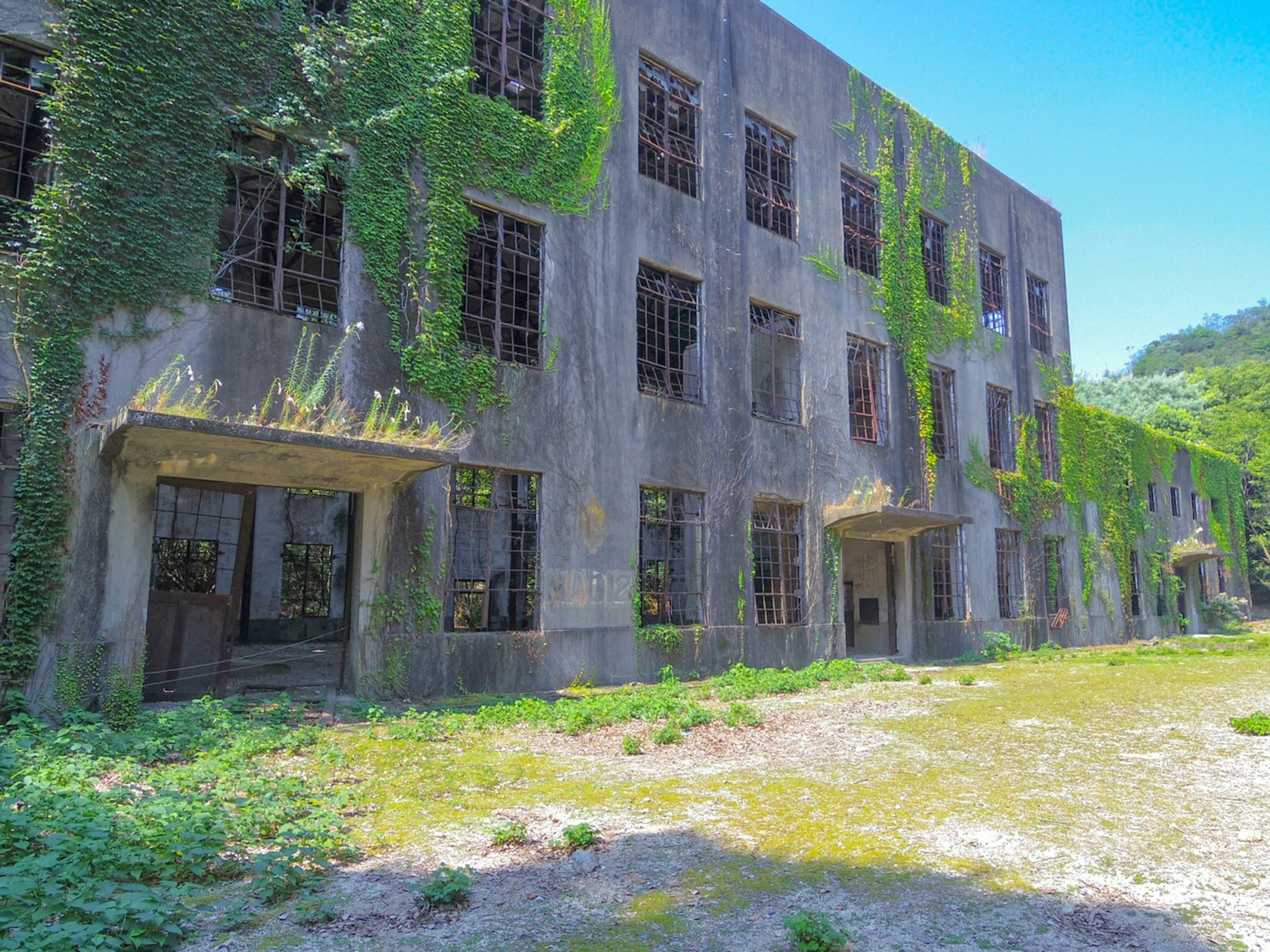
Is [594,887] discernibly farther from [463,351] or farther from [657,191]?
[657,191]

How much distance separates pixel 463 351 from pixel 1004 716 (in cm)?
748

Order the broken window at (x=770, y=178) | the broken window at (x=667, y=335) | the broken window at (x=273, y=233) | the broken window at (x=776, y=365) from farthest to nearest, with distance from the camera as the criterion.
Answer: the broken window at (x=770, y=178) → the broken window at (x=776, y=365) → the broken window at (x=667, y=335) → the broken window at (x=273, y=233)

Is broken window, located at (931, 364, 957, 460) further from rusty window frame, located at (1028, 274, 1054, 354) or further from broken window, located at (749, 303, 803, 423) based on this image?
rusty window frame, located at (1028, 274, 1054, 354)

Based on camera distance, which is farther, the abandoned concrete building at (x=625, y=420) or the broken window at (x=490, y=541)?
the broken window at (x=490, y=541)

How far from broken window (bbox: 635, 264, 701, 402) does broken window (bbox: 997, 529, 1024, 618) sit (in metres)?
9.72

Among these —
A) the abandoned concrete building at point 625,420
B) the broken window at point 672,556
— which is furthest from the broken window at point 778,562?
the broken window at point 672,556

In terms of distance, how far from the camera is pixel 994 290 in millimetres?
20688

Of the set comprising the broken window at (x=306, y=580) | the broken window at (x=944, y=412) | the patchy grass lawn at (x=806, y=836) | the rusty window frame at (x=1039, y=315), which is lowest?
the patchy grass lawn at (x=806, y=836)

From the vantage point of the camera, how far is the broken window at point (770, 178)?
14.9m

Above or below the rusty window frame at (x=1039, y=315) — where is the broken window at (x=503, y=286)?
below

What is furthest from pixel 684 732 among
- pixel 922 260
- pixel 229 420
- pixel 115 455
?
pixel 922 260

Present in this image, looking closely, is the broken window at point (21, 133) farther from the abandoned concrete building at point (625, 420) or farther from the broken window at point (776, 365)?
the broken window at point (776, 365)

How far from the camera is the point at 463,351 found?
10594mm

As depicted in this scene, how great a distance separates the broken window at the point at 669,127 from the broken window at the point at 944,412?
740 cm
